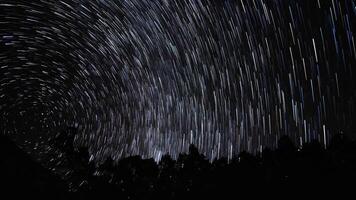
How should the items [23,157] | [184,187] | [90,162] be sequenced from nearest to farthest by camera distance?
[23,157] → [184,187] → [90,162]

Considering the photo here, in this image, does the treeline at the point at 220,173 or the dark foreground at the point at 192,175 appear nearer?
the dark foreground at the point at 192,175

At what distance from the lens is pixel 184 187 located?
3884 cm

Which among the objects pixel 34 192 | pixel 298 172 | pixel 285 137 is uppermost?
pixel 285 137

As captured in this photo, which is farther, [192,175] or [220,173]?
[192,175]

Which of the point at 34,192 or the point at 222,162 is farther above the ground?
the point at 222,162

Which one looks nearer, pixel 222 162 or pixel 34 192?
pixel 34 192

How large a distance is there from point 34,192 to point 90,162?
17798 millimetres

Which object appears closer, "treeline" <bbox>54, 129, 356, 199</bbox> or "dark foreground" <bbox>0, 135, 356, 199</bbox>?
"dark foreground" <bbox>0, 135, 356, 199</bbox>

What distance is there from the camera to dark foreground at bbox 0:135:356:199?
89.9 feet

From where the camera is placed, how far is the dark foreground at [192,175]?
2741cm

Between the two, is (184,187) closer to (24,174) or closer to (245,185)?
(245,185)

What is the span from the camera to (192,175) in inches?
1592

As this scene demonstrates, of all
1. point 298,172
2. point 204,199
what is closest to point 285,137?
point 298,172

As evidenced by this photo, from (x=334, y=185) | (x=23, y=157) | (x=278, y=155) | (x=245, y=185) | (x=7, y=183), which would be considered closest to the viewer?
(x=7, y=183)
